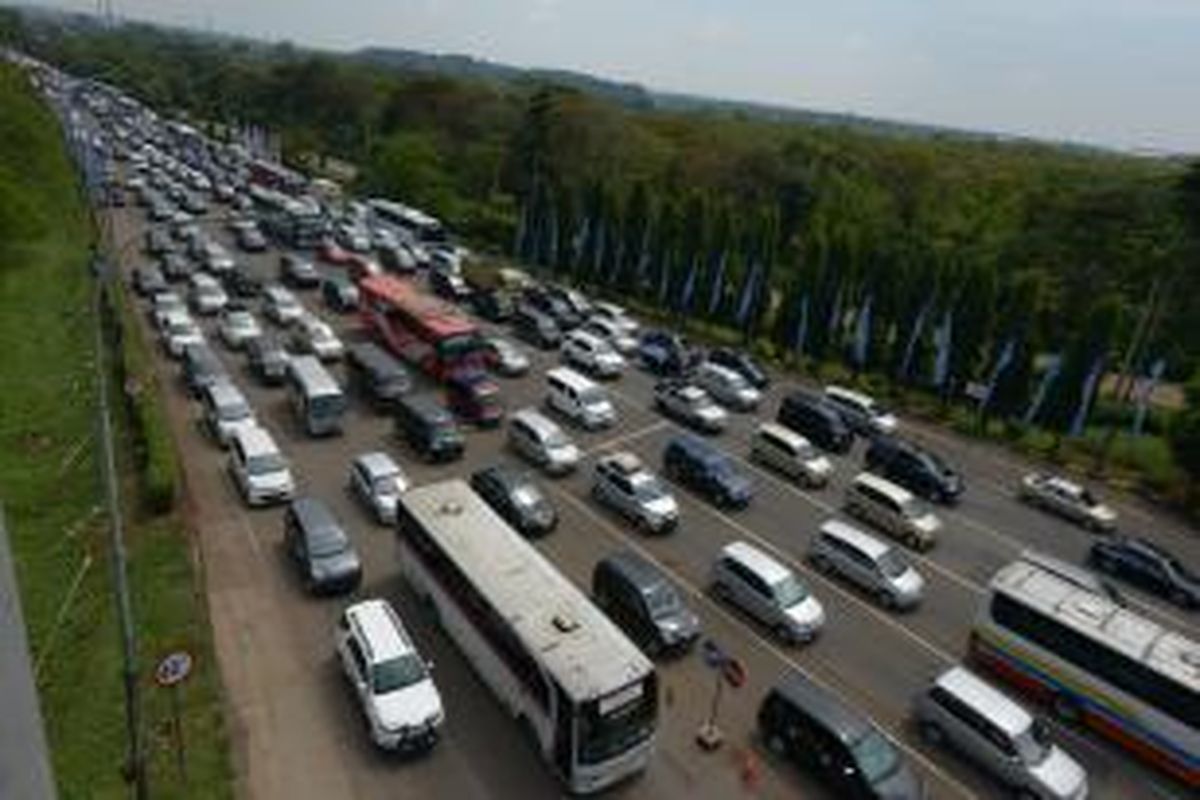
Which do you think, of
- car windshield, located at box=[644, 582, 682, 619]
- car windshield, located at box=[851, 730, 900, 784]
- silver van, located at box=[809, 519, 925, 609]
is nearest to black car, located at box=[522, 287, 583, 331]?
silver van, located at box=[809, 519, 925, 609]

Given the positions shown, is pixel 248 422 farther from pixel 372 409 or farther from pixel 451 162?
pixel 451 162

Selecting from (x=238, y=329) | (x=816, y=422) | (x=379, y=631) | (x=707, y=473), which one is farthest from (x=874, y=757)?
(x=238, y=329)

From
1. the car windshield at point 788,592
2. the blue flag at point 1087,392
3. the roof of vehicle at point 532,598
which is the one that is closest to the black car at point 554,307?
the blue flag at point 1087,392

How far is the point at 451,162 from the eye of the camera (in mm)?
110750

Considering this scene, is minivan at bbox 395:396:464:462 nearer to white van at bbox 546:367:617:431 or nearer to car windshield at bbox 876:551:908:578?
white van at bbox 546:367:617:431

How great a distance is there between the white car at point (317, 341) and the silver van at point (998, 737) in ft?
119

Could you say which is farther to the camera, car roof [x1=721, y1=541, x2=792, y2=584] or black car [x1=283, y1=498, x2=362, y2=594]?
car roof [x1=721, y1=541, x2=792, y2=584]

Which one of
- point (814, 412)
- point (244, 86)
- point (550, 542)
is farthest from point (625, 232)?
point (244, 86)

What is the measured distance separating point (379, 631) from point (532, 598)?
423cm

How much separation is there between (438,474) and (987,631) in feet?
70.1

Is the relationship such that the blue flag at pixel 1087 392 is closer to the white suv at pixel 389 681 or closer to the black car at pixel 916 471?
the black car at pixel 916 471

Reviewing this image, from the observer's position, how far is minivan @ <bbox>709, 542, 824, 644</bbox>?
27.2 meters

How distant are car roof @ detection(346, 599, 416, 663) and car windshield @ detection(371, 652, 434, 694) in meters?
0.16

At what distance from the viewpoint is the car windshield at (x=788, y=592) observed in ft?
90.2
